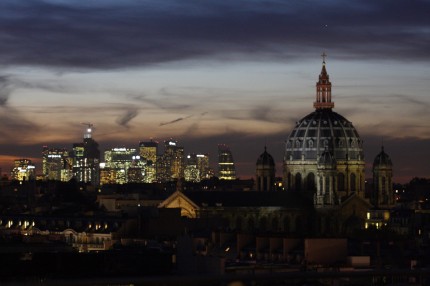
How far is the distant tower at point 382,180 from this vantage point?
171 m

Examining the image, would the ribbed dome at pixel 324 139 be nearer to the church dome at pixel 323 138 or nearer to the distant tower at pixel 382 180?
the church dome at pixel 323 138

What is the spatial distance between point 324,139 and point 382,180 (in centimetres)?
678

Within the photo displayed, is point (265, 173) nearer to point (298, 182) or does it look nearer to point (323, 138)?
point (298, 182)

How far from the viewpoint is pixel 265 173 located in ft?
580

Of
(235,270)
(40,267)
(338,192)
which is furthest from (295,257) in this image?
(338,192)

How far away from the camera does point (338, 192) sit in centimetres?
16975

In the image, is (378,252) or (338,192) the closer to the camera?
(378,252)

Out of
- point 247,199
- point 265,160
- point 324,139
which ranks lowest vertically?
point 247,199

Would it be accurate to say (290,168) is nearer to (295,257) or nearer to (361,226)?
(361,226)

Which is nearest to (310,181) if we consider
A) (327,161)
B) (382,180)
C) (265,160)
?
(265,160)

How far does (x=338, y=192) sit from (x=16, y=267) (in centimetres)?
10568

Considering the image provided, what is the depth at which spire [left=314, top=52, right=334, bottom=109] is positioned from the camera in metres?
183

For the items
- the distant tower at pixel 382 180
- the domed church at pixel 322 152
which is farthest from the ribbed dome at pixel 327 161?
the distant tower at pixel 382 180

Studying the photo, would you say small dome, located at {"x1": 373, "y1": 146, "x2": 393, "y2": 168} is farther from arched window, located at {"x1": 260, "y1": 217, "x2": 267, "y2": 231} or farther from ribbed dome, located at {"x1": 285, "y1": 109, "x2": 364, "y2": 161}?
arched window, located at {"x1": 260, "y1": 217, "x2": 267, "y2": 231}
